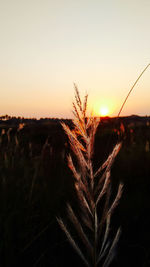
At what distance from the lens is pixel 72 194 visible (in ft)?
8.53

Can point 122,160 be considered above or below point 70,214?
below

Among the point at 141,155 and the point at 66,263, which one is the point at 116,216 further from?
the point at 141,155

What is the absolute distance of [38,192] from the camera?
2410 millimetres

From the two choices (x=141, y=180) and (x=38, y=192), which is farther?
(x=141, y=180)

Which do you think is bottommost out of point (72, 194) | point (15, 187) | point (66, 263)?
point (66, 263)

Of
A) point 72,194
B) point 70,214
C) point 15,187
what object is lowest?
point 72,194

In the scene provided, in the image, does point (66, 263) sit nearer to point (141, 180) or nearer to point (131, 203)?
point (131, 203)

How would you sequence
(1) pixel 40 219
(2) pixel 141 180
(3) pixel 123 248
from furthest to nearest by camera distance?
(2) pixel 141 180 < (1) pixel 40 219 < (3) pixel 123 248

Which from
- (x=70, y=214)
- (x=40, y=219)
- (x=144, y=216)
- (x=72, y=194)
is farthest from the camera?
(x=72, y=194)

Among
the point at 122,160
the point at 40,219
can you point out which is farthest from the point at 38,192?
the point at 122,160

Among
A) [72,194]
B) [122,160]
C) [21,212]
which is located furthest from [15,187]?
[122,160]

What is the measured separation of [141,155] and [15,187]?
2.28 m

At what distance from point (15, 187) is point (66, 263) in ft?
3.00

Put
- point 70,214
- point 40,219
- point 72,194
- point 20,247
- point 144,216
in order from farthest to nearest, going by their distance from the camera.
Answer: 1. point 72,194
2. point 144,216
3. point 40,219
4. point 20,247
5. point 70,214
